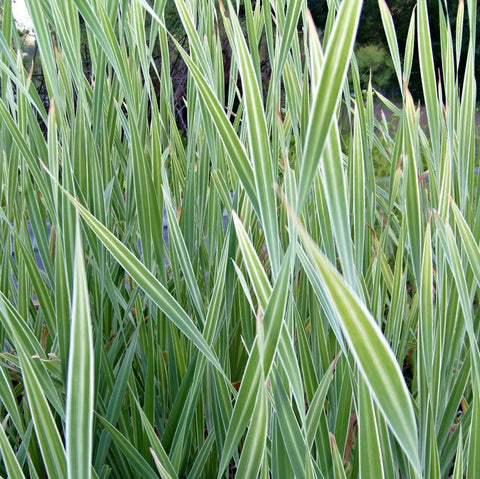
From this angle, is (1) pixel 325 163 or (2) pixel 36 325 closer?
(1) pixel 325 163

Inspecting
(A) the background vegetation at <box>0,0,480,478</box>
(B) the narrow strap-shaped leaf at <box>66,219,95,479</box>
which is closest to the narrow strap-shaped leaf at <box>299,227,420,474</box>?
(A) the background vegetation at <box>0,0,480,478</box>

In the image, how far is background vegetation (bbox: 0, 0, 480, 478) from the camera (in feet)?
1.01

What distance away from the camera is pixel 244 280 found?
0.40 meters

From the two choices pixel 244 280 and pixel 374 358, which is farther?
pixel 244 280

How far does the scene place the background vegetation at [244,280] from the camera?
31 cm

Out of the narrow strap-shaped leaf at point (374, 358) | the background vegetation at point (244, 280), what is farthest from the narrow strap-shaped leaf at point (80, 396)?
the narrow strap-shaped leaf at point (374, 358)

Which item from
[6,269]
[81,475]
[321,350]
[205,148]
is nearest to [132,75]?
[205,148]

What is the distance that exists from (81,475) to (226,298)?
0.27m

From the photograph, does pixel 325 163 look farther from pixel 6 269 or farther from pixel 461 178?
pixel 6 269

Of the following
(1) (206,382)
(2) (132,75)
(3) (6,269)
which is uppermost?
(2) (132,75)

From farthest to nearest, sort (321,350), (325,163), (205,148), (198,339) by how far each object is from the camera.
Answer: (205,148)
(321,350)
(198,339)
(325,163)

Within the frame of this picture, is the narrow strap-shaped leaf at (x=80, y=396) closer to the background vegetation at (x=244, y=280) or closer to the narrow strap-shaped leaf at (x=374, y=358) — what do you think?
the background vegetation at (x=244, y=280)

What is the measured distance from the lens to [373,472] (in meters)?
0.33

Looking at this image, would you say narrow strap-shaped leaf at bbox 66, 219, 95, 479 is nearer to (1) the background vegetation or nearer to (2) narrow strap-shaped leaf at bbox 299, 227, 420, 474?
(1) the background vegetation
